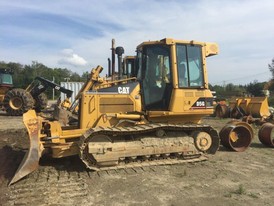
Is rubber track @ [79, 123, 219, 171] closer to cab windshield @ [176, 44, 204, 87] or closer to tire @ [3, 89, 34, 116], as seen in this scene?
cab windshield @ [176, 44, 204, 87]

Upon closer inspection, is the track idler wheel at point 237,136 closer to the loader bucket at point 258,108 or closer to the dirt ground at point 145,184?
the dirt ground at point 145,184

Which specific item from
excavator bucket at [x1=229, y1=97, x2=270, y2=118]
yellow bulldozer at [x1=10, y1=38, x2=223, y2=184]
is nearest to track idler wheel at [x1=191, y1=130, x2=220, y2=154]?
yellow bulldozer at [x1=10, y1=38, x2=223, y2=184]

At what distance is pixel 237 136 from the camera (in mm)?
10656

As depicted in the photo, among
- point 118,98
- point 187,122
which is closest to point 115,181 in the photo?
point 118,98

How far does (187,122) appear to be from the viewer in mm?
9070

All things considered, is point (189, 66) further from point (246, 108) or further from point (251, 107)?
point (246, 108)

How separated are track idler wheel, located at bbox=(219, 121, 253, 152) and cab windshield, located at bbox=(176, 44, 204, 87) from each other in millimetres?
2212

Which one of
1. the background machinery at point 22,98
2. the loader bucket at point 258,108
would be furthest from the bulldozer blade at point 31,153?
the loader bucket at point 258,108

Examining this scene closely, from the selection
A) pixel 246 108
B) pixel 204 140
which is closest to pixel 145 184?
pixel 204 140

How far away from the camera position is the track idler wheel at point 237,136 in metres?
10.2

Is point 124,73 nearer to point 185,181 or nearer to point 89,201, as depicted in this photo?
point 185,181

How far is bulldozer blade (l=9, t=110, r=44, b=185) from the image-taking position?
679 centimetres

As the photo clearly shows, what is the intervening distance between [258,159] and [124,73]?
14.7 ft

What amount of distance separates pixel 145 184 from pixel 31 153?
2.41m
